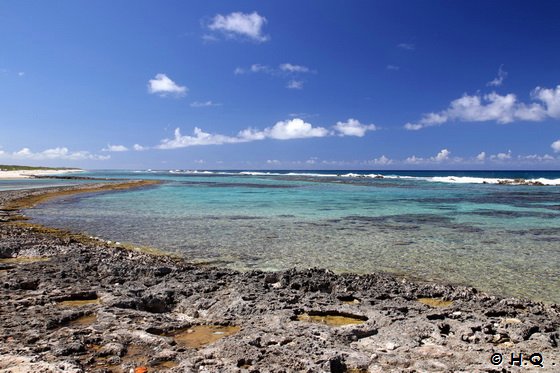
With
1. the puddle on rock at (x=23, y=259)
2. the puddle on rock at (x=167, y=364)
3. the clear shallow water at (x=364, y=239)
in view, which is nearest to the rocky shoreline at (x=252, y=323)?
the puddle on rock at (x=167, y=364)

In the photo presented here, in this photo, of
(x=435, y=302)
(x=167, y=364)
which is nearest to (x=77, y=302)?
(x=167, y=364)

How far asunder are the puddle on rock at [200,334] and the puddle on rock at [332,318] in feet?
4.37

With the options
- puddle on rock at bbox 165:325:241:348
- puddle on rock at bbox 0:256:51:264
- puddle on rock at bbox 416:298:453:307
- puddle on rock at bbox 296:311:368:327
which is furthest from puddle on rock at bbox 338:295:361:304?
puddle on rock at bbox 0:256:51:264

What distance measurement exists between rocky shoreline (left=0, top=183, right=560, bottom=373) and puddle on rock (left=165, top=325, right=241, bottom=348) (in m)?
0.03

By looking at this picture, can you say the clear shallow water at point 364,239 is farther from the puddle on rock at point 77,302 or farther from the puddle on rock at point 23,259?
the puddle on rock at point 77,302

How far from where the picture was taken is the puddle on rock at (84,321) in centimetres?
641

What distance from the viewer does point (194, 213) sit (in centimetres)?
2516

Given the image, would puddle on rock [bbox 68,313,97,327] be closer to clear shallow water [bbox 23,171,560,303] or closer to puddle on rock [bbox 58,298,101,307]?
puddle on rock [bbox 58,298,101,307]

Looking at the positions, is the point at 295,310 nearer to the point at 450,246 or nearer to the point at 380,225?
the point at 450,246

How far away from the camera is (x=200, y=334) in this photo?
6.32m

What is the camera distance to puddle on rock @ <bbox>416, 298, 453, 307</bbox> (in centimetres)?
812

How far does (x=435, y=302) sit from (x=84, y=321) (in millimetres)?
6901

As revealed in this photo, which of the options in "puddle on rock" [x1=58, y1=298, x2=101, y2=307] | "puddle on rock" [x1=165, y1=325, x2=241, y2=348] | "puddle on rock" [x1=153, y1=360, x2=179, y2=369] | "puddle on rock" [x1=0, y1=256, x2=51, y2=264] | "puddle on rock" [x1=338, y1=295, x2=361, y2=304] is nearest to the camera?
"puddle on rock" [x1=153, y1=360, x2=179, y2=369]

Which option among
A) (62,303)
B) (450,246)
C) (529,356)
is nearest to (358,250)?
(450,246)
